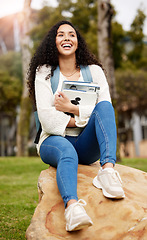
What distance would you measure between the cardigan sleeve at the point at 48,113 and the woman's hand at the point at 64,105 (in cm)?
5

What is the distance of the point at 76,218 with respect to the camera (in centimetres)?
214

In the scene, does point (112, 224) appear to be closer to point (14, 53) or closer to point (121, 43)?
point (121, 43)

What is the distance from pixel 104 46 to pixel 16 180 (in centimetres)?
418

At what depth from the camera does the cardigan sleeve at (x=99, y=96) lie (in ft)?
9.73

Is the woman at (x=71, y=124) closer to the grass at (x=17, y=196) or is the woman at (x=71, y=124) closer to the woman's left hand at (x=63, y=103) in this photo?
the woman's left hand at (x=63, y=103)

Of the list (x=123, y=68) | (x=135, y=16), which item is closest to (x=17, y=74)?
(x=123, y=68)

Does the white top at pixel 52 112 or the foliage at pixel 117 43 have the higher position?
the foliage at pixel 117 43

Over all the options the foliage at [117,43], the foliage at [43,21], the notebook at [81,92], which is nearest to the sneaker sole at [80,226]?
the notebook at [81,92]

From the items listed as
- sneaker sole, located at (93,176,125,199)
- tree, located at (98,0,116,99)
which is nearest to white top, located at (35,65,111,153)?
sneaker sole, located at (93,176,125,199)

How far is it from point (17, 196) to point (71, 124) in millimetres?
2436

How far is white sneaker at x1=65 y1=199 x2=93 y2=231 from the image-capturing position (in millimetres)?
2129

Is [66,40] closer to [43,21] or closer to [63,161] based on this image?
[63,161]

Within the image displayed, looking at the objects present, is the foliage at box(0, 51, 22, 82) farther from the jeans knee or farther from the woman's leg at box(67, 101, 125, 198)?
the jeans knee

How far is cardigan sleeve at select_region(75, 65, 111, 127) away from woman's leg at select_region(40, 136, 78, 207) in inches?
11.1
